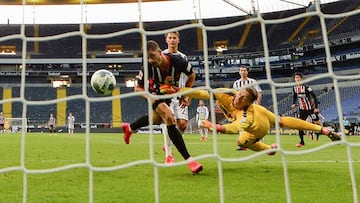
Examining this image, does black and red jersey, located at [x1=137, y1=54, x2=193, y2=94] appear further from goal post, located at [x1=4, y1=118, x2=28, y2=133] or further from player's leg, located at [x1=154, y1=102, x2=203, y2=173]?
goal post, located at [x1=4, y1=118, x2=28, y2=133]

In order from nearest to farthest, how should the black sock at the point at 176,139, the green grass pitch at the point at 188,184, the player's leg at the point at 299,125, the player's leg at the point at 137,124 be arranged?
the green grass pitch at the point at 188,184 < the black sock at the point at 176,139 < the player's leg at the point at 299,125 < the player's leg at the point at 137,124

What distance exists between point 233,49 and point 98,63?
34.0 ft

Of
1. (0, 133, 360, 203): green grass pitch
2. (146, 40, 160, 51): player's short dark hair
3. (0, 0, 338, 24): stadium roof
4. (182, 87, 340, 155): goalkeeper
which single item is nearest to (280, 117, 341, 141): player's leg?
(182, 87, 340, 155): goalkeeper

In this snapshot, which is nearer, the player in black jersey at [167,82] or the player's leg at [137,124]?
the player in black jersey at [167,82]

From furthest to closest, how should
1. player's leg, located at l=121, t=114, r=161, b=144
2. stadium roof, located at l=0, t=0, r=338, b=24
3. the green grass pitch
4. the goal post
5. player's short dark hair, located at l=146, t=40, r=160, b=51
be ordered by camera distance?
stadium roof, located at l=0, t=0, r=338, b=24 → the goal post → player's leg, located at l=121, t=114, r=161, b=144 → player's short dark hair, located at l=146, t=40, r=160, b=51 → the green grass pitch

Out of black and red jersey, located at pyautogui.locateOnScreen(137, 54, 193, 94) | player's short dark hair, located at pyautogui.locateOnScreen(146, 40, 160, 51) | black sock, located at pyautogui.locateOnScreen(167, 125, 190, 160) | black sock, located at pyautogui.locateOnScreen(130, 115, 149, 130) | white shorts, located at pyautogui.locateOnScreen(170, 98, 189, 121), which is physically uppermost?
player's short dark hair, located at pyautogui.locateOnScreen(146, 40, 160, 51)

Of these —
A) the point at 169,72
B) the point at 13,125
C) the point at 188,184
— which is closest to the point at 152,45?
the point at 169,72

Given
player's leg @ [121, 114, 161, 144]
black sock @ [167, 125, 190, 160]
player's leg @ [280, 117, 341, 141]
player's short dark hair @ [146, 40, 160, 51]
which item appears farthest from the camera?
player's leg @ [121, 114, 161, 144]

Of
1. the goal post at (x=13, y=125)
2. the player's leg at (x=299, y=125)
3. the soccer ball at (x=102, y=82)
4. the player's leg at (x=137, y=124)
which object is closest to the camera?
the player's leg at (x=299, y=125)

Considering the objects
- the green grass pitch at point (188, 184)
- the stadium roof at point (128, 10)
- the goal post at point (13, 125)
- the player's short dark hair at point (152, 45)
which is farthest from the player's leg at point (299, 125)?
the goal post at point (13, 125)

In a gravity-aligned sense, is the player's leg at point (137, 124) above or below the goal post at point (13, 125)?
below

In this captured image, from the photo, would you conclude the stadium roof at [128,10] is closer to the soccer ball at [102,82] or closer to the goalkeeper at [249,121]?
the soccer ball at [102,82]

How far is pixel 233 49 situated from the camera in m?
30.8

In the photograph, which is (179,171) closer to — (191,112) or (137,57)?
(191,112)
